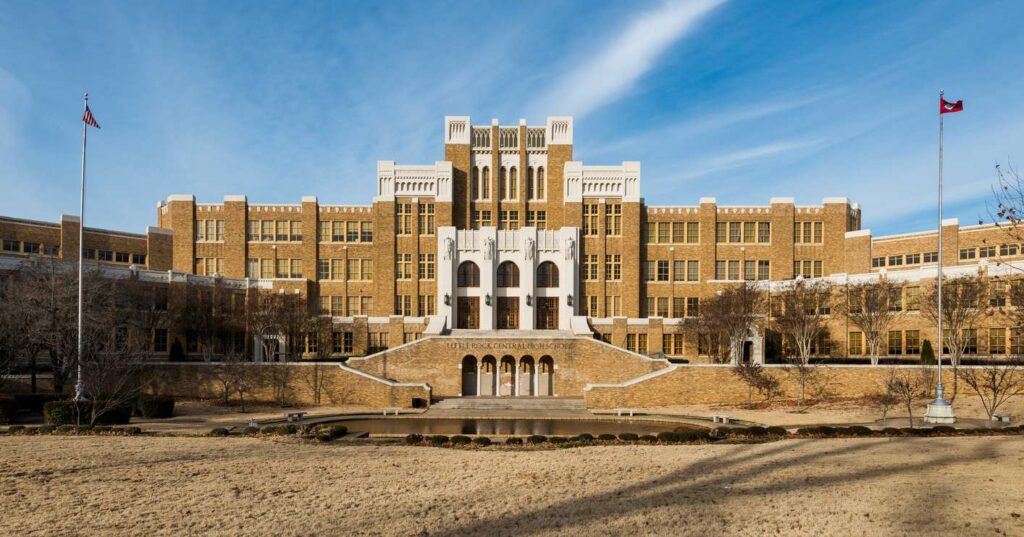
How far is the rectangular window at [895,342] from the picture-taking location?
4812cm

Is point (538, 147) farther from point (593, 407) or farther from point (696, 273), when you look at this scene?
point (593, 407)

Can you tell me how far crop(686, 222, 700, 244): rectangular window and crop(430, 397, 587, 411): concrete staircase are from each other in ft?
74.9

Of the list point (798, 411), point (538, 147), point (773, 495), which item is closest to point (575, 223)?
point (538, 147)

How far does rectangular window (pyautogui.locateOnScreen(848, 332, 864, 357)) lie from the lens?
167 feet

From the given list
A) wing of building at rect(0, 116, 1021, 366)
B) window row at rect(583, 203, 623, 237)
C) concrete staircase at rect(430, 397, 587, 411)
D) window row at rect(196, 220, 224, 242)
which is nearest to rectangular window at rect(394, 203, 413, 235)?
wing of building at rect(0, 116, 1021, 366)

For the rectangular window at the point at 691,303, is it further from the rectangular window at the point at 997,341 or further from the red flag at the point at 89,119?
the red flag at the point at 89,119

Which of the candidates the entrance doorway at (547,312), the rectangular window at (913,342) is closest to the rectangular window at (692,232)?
the entrance doorway at (547,312)

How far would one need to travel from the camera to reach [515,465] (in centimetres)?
1873

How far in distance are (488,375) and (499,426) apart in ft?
45.1

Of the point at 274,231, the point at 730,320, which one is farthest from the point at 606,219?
the point at 274,231

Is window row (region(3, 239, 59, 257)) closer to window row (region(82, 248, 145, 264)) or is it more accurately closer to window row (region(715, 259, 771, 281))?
window row (region(82, 248, 145, 264))

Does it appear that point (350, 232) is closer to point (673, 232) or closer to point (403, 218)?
point (403, 218)

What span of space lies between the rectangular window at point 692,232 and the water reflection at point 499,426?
2997 cm

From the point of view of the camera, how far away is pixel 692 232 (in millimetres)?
60906
